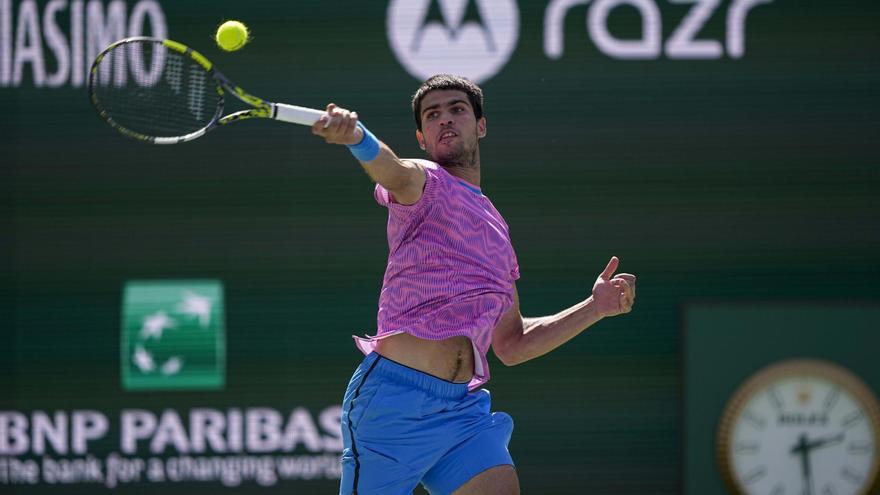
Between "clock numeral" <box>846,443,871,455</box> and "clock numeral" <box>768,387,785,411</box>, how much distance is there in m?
0.33

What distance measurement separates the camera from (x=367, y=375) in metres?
3.93

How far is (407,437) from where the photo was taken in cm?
385

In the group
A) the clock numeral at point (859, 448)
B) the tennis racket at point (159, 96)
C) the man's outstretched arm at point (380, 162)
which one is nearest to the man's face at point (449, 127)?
the man's outstretched arm at point (380, 162)

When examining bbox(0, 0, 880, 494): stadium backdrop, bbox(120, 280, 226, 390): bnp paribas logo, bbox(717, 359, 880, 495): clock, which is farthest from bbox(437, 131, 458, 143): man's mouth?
bbox(717, 359, 880, 495): clock

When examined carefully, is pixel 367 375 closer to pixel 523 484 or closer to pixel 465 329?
pixel 465 329

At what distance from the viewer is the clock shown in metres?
5.69

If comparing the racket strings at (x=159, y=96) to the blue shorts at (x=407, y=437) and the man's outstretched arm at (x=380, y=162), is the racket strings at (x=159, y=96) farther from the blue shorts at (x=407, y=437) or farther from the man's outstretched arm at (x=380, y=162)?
the blue shorts at (x=407, y=437)

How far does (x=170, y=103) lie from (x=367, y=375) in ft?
3.47

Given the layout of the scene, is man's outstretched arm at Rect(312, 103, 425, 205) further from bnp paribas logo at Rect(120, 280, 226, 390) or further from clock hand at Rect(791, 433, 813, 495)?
clock hand at Rect(791, 433, 813, 495)

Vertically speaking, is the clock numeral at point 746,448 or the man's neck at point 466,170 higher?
the man's neck at point 466,170

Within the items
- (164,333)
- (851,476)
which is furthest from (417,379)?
(851,476)

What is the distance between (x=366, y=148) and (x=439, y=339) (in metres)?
0.71

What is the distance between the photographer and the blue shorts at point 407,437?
152 inches

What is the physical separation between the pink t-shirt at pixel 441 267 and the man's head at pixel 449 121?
0.10 m
